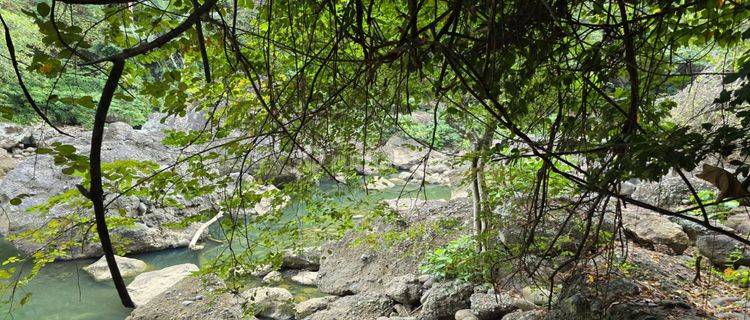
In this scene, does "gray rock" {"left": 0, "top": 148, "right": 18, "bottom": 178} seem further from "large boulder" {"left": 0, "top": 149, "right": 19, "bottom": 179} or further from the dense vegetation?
the dense vegetation

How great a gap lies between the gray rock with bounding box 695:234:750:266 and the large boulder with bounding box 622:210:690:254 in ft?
0.60

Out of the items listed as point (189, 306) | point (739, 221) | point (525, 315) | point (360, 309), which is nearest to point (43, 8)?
point (525, 315)

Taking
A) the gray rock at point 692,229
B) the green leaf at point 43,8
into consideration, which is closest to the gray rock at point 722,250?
the gray rock at point 692,229

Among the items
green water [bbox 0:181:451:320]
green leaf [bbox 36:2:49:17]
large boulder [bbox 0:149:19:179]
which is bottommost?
green water [bbox 0:181:451:320]

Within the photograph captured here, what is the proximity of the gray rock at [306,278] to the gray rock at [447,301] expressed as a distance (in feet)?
8.88

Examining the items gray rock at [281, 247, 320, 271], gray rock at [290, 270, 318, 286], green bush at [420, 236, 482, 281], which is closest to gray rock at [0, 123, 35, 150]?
gray rock at [281, 247, 320, 271]

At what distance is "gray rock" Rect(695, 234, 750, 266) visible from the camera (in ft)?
13.3

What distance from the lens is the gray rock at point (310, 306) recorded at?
5.36 m

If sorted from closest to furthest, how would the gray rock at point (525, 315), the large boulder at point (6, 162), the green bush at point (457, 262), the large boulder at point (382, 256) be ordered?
1. the gray rock at point (525, 315)
2. the green bush at point (457, 262)
3. the large boulder at point (382, 256)
4. the large boulder at point (6, 162)

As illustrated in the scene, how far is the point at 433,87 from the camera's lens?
2111mm

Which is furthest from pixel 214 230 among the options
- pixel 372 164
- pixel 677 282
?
pixel 677 282

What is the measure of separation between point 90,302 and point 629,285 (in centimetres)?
625

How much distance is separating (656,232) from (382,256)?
9.95 ft

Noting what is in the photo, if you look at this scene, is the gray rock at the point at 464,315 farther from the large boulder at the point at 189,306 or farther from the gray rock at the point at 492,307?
the large boulder at the point at 189,306
